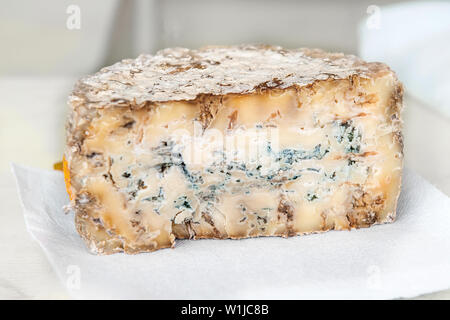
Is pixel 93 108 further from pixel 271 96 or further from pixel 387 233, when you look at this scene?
pixel 387 233

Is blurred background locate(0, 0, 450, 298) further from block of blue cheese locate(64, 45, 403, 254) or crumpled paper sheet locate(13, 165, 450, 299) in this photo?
block of blue cheese locate(64, 45, 403, 254)

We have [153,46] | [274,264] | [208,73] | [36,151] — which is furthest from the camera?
[153,46]

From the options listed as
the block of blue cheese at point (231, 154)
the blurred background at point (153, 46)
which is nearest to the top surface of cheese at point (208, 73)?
the block of blue cheese at point (231, 154)

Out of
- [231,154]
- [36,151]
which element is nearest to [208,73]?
[231,154]

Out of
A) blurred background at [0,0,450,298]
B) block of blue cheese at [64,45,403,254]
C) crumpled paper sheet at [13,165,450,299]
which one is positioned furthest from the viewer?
blurred background at [0,0,450,298]

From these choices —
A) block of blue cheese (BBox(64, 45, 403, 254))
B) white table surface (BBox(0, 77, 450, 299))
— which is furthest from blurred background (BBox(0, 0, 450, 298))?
block of blue cheese (BBox(64, 45, 403, 254))

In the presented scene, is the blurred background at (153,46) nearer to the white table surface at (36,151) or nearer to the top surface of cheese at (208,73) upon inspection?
the white table surface at (36,151)

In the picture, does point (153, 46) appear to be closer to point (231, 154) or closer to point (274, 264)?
point (231, 154)
